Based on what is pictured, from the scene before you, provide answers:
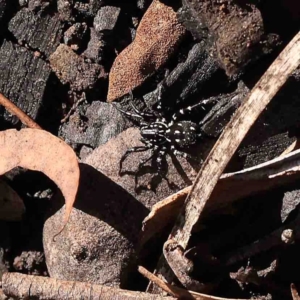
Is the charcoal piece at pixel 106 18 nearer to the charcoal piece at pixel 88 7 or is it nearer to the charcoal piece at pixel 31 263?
the charcoal piece at pixel 88 7

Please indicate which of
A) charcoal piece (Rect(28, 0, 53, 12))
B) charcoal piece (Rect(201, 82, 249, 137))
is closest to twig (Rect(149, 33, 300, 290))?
charcoal piece (Rect(201, 82, 249, 137))

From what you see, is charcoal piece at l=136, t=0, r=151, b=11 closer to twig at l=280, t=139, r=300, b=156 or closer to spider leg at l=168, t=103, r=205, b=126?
spider leg at l=168, t=103, r=205, b=126

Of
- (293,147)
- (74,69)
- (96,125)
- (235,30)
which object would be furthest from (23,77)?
(293,147)

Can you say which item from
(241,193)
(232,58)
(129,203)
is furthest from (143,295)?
(232,58)

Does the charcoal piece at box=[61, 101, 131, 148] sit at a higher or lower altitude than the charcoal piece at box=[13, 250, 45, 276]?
higher

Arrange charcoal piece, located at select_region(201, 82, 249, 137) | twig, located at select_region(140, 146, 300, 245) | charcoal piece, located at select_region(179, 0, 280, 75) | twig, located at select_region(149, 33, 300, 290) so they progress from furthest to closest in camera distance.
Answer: charcoal piece, located at select_region(201, 82, 249, 137) → twig, located at select_region(140, 146, 300, 245) → charcoal piece, located at select_region(179, 0, 280, 75) → twig, located at select_region(149, 33, 300, 290)

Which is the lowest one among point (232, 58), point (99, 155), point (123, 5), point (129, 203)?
point (129, 203)

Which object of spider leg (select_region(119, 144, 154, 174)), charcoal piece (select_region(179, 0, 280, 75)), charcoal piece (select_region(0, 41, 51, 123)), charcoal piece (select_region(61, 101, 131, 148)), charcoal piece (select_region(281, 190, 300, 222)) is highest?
charcoal piece (select_region(179, 0, 280, 75))

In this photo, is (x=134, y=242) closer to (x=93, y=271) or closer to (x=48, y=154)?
(x=93, y=271)
